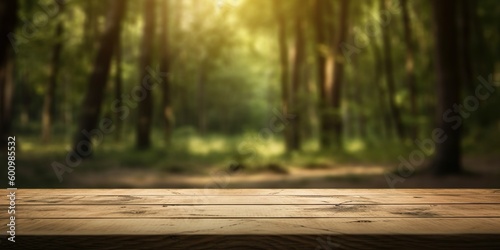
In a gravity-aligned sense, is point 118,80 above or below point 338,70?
above

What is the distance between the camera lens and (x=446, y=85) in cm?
1389

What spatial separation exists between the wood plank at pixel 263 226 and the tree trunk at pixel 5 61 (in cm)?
1111

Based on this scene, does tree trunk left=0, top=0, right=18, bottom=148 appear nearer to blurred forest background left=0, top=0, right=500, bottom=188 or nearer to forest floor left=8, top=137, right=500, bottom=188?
blurred forest background left=0, top=0, right=500, bottom=188

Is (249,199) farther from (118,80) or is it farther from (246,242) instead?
(118,80)

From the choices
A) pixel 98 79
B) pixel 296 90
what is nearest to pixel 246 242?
pixel 98 79

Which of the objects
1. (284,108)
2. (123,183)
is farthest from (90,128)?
(284,108)

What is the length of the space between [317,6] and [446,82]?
12.0 meters

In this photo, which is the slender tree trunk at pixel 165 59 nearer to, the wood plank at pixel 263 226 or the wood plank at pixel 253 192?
the wood plank at pixel 253 192

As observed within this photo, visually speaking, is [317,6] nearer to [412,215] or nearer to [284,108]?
[284,108]

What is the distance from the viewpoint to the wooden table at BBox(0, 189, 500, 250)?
1736 millimetres

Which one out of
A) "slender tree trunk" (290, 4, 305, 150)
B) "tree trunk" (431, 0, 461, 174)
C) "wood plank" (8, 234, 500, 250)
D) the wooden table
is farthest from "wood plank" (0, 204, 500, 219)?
"slender tree trunk" (290, 4, 305, 150)

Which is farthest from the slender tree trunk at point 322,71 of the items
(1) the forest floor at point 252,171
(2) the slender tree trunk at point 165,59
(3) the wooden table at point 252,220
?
(3) the wooden table at point 252,220

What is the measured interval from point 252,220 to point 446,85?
1304cm

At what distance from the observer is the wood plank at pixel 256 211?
213 centimetres
